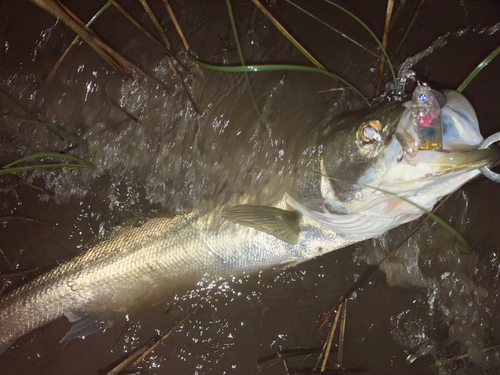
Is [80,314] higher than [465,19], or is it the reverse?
[465,19]

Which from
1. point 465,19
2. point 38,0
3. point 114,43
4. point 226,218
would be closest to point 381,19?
point 465,19

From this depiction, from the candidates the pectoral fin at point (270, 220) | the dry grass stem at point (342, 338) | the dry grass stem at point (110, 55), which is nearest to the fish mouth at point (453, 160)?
the pectoral fin at point (270, 220)

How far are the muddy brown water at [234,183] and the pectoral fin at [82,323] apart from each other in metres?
0.14

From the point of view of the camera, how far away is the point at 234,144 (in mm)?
2043

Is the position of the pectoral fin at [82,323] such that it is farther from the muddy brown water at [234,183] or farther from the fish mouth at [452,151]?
the fish mouth at [452,151]

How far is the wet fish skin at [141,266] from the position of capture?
193cm

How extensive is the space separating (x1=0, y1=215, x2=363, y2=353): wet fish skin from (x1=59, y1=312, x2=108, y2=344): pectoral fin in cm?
2

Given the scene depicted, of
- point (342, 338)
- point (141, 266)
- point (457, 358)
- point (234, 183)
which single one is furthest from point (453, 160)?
point (141, 266)

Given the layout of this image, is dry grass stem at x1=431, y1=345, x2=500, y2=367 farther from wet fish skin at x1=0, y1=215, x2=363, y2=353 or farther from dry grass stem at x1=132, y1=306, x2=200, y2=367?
dry grass stem at x1=132, y1=306, x2=200, y2=367

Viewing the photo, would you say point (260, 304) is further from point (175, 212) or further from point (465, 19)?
point (465, 19)

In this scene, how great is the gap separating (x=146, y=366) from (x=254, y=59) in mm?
2357

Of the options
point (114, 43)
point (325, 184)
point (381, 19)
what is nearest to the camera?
point (325, 184)

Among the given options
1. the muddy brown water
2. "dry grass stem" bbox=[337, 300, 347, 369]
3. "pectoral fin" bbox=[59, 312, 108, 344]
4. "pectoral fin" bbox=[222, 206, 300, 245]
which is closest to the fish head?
"pectoral fin" bbox=[222, 206, 300, 245]

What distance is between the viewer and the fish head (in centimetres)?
129
